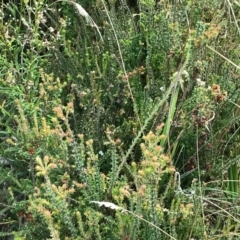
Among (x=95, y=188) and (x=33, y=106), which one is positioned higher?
(x=33, y=106)

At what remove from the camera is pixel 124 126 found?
1.44 metres

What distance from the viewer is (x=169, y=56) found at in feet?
4.69

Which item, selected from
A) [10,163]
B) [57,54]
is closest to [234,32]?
[57,54]

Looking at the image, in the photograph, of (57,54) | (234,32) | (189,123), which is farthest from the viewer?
(234,32)

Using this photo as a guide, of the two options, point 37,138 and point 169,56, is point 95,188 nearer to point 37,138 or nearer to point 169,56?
point 37,138

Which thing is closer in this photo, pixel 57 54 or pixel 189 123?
pixel 189 123

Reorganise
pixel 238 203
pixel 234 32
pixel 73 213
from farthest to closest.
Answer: pixel 234 32 < pixel 238 203 < pixel 73 213

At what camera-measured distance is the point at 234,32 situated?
167 centimetres

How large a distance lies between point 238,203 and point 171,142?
0.87 ft

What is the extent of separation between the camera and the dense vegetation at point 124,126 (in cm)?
121

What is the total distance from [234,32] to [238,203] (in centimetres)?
63

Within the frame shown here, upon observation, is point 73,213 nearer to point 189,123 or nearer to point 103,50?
point 189,123

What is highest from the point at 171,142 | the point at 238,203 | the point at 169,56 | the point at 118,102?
the point at 169,56

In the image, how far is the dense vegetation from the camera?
3.96 ft
